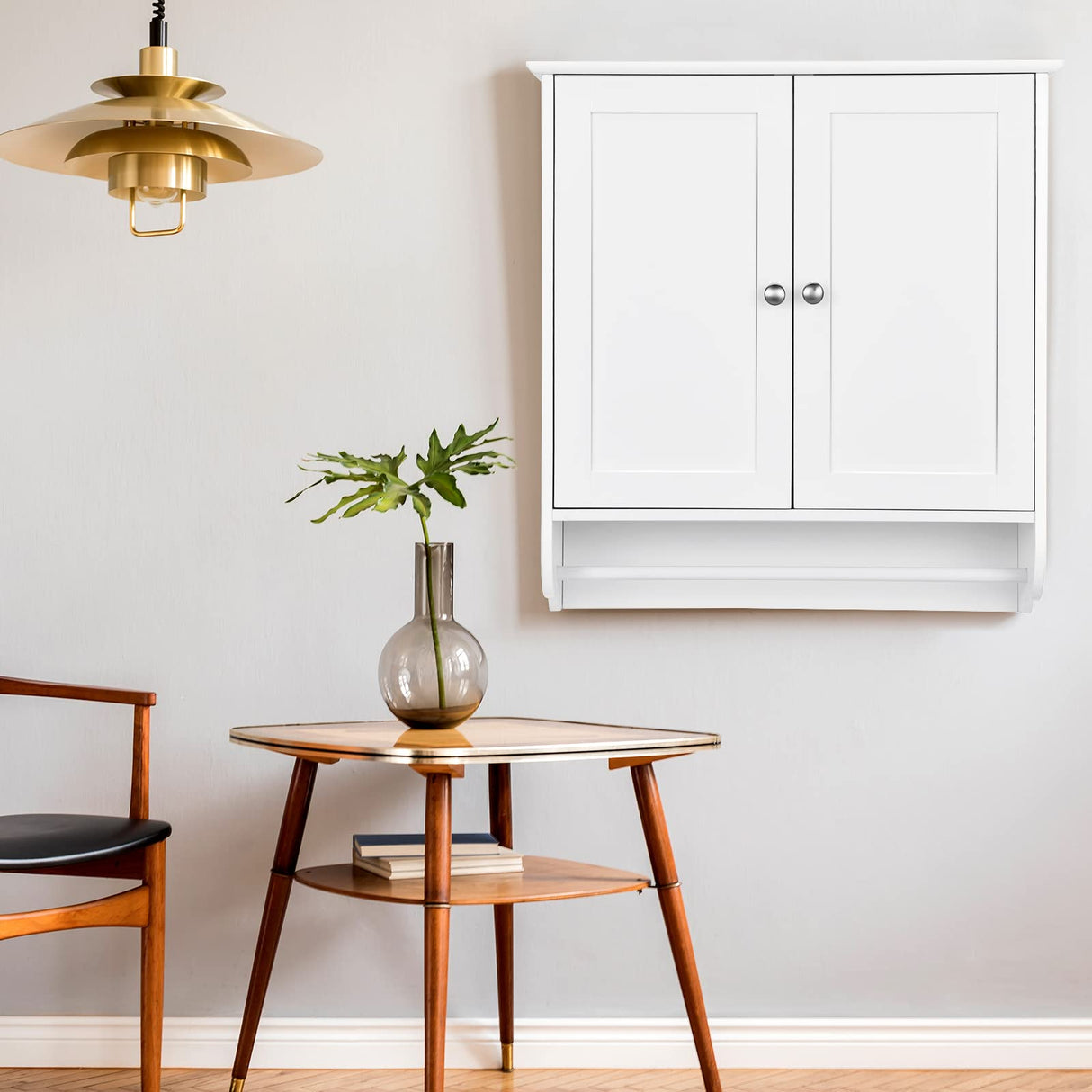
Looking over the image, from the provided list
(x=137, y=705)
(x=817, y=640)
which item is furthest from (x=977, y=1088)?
(x=137, y=705)

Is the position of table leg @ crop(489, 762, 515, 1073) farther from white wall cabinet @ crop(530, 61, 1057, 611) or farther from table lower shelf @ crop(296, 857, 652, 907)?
white wall cabinet @ crop(530, 61, 1057, 611)

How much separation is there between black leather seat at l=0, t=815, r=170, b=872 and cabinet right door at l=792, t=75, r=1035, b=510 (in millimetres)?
1279

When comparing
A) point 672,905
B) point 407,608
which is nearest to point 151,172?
point 407,608

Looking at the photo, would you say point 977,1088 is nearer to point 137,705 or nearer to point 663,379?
point 663,379

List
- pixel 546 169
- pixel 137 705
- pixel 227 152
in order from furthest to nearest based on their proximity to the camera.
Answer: pixel 546 169 < pixel 137 705 < pixel 227 152

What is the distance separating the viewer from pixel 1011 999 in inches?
93.4

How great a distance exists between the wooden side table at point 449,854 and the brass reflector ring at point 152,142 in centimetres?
82

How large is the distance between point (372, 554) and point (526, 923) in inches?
30.2

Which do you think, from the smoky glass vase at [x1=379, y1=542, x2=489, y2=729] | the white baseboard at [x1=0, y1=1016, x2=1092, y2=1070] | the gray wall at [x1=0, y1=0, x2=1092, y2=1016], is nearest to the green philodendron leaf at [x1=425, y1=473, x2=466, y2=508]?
the smoky glass vase at [x1=379, y1=542, x2=489, y2=729]

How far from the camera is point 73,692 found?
84.2 inches

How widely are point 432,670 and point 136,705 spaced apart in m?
0.54

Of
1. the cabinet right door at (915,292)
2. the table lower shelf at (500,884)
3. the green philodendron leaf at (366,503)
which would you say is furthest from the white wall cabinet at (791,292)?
the table lower shelf at (500,884)

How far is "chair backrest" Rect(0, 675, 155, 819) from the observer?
210 centimetres

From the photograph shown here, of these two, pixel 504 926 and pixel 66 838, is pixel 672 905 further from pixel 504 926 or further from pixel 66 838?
pixel 66 838
